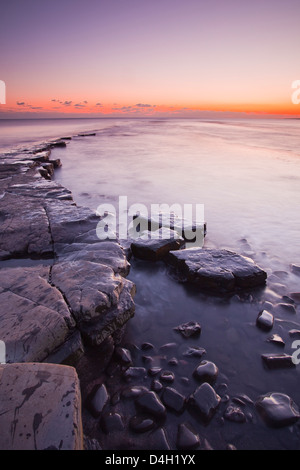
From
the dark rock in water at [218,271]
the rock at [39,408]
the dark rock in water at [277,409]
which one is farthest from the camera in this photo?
the dark rock in water at [218,271]

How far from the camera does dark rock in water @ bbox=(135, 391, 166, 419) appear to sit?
5.05 ft

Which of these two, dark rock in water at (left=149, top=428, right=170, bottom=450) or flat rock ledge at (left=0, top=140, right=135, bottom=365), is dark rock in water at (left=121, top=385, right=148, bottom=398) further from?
flat rock ledge at (left=0, top=140, right=135, bottom=365)

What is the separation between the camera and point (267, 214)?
5.14m

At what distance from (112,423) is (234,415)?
0.73 metres

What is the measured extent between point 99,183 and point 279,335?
6568 millimetres

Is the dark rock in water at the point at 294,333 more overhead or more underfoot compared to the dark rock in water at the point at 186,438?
more overhead

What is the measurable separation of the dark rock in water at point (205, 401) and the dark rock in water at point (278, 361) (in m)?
0.52

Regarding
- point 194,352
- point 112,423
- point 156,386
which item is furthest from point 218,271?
point 112,423

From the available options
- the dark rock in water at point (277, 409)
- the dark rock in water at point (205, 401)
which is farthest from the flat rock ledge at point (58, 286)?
the dark rock in water at point (277, 409)

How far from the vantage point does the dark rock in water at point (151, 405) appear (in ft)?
5.05

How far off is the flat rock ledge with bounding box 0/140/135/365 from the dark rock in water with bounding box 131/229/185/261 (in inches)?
20.9

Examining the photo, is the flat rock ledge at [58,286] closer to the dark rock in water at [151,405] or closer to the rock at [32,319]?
the rock at [32,319]

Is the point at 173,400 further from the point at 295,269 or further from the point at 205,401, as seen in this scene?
the point at 295,269

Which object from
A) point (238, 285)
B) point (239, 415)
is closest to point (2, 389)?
point (239, 415)
